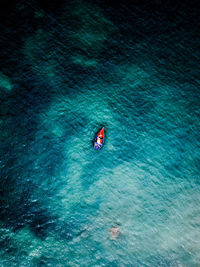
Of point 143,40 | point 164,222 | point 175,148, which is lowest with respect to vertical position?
point 164,222

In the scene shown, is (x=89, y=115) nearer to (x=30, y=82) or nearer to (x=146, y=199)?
(x=30, y=82)

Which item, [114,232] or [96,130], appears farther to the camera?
[96,130]

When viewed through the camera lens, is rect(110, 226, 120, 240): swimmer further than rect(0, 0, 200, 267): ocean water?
Yes

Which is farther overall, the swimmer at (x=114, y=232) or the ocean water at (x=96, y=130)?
the swimmer at (x=114, y=232)

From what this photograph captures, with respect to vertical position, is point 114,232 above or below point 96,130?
below

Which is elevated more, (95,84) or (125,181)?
(95,84)

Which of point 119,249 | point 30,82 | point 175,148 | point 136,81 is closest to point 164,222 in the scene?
point 119,249

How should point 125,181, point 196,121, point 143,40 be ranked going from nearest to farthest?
point 125,181
point 196,121
point 143,40

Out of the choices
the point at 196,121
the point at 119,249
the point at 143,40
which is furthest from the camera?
the point at 143,40
